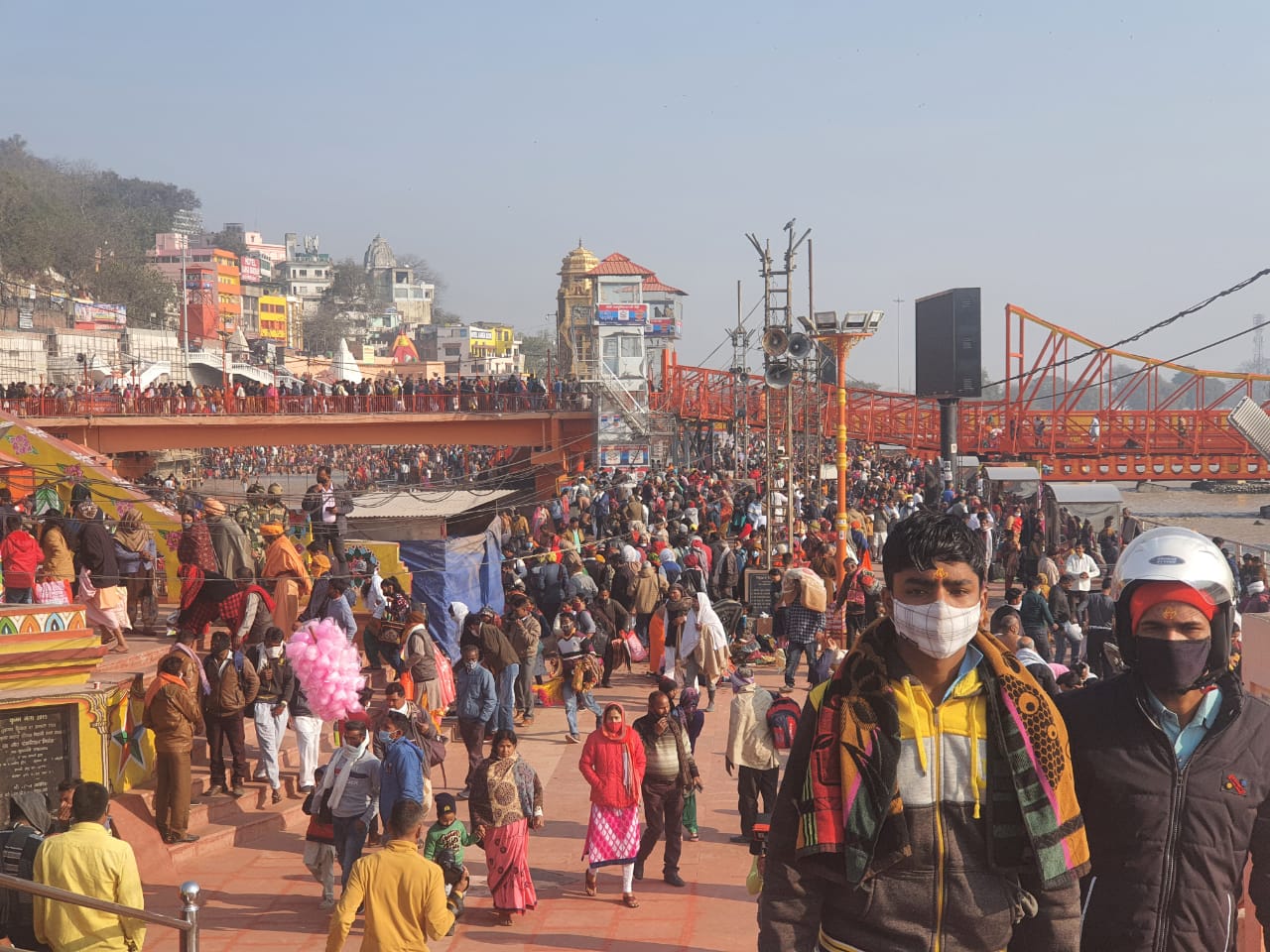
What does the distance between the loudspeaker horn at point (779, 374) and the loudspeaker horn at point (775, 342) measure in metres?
0.58

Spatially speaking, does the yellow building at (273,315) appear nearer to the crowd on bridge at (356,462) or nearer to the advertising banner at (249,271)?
the advertising banner at (249,271)

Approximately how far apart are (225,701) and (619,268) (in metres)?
51.7

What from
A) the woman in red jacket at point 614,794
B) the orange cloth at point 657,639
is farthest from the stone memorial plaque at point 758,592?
the woman in red jacket at point 614,794

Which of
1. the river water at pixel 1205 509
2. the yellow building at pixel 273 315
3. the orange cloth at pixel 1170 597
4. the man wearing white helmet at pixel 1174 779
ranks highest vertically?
the yellow building at pixel 273 315

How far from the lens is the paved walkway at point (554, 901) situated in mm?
7594

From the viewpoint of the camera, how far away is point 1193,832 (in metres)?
3.03

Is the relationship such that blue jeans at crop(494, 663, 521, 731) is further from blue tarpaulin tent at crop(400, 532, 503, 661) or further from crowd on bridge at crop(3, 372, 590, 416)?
crowd on bridge at crop(3, 372, 590, 416)

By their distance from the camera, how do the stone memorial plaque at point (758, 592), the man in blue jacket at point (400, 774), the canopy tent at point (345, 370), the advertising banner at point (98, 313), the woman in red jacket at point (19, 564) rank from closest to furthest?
the man in blue jacket at point (400, 774), the woman in red jacket at point (19, 564), the stone memorial plaque at point (758, 592), the advertising banner at point (98, 313), the canopy tent at point (345, 370)

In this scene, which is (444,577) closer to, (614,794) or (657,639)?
(657,639)

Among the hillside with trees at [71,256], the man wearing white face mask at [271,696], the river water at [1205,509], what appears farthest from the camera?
the hillside with trees at [71,256]

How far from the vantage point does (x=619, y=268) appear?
198 ft

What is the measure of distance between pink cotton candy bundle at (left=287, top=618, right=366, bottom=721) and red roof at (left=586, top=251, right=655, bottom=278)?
48916 mm

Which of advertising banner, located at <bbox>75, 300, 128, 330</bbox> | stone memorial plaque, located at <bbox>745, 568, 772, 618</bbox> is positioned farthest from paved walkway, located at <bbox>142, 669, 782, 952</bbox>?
advertising banner, located at <bbox>75, 300, 128, 330</bbox>

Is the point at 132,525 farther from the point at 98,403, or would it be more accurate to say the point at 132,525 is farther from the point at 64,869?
the point at 98,403
